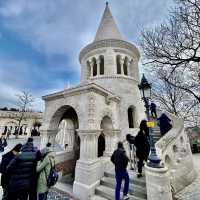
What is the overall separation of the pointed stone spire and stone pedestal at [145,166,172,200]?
1274 cm

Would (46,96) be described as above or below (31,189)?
above

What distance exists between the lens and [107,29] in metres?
14.1

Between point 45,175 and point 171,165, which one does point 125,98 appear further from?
point 45,175

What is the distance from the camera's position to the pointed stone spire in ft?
43.7

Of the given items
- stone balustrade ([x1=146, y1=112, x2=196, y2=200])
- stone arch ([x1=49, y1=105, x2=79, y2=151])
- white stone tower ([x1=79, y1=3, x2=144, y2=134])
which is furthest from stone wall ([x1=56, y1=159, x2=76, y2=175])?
stone balustrade ([x1=146, y1=112, x2=196, y2=200])

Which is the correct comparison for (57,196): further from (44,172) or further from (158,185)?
(158,185)

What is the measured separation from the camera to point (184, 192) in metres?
4.84

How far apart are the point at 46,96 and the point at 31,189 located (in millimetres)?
5710

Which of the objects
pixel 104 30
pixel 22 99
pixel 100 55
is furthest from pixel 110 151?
pixel 22 99

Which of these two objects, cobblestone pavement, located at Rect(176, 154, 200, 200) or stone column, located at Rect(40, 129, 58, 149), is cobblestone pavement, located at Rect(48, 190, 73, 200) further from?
cobblestone pavement, located at Rect(176, 154, 200, 200)

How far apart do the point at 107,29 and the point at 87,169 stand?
46.6 ft

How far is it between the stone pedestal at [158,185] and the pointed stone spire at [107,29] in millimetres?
12744

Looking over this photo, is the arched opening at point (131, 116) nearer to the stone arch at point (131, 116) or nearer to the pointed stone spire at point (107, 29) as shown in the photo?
the stone arch at point (131, 116)

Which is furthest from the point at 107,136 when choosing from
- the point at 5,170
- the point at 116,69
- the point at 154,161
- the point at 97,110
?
the point at 116,69
